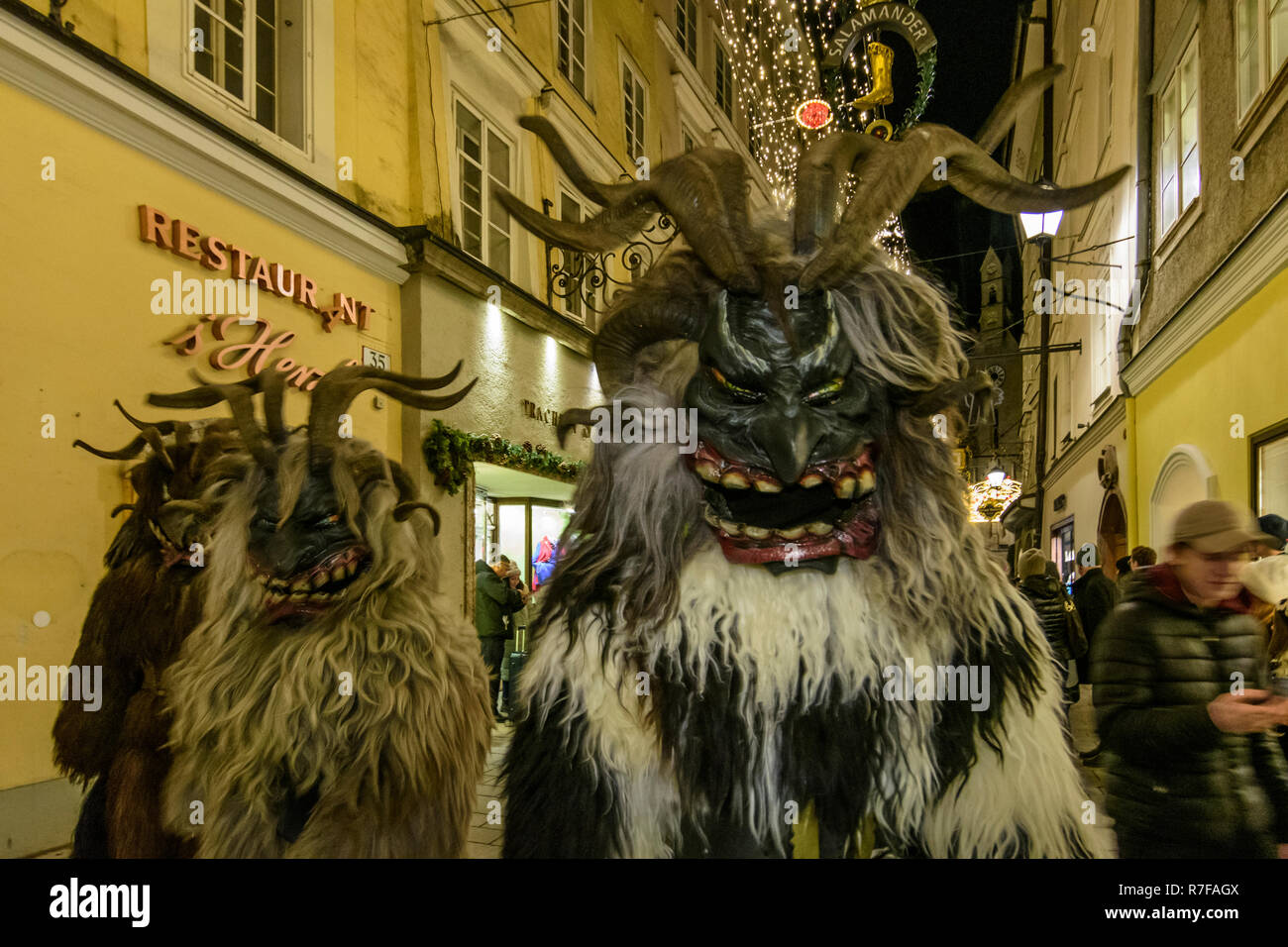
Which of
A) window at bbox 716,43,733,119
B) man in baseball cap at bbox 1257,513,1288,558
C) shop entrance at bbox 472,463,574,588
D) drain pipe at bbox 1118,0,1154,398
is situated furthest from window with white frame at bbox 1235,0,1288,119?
shop entrance at bbox 472,463,574,588

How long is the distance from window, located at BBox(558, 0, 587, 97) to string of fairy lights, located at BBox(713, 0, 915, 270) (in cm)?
58

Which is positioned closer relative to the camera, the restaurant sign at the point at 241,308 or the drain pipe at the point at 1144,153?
the restaurant sign at the point at 241,308

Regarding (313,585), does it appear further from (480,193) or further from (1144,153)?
(1144,153)

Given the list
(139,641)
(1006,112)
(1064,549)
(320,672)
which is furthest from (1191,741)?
(1064,549)

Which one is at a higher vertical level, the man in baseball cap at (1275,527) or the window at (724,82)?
the window at (724,82)

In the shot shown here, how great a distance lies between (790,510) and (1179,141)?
3.82 m

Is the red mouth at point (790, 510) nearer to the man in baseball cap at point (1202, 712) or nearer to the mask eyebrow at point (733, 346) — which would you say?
the mask eyebrow at point (733, 346)

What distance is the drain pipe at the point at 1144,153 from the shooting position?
3.76m

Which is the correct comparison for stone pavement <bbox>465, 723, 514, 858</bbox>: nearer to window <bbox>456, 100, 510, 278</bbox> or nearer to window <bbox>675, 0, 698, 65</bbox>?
window <bbox>456, 100, 510, 278</bbox>

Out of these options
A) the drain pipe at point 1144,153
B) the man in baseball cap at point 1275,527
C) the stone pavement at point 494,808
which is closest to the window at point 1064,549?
the drain pipe at point 1144,153

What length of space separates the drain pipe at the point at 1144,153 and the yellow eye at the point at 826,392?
11.4 ft

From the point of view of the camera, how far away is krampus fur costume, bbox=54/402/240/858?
1949 millimetres
